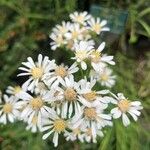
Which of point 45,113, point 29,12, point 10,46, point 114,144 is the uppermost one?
point 29,12

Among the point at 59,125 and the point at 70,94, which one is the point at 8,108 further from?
the point at 70,94

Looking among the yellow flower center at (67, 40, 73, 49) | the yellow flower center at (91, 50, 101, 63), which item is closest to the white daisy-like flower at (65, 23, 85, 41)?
the yellow flower center at (67, 40, 73, 49)

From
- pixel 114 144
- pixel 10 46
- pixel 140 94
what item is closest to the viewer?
pixel 114 144

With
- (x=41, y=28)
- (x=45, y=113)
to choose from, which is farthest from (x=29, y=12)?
(x=45, y=113)

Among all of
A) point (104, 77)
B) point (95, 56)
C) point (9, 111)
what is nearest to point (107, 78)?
point (104, 77)

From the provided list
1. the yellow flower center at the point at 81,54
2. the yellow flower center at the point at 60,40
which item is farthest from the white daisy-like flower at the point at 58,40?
the yellow flower center at the point at 81,54

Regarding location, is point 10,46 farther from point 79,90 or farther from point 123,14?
point 79,90
